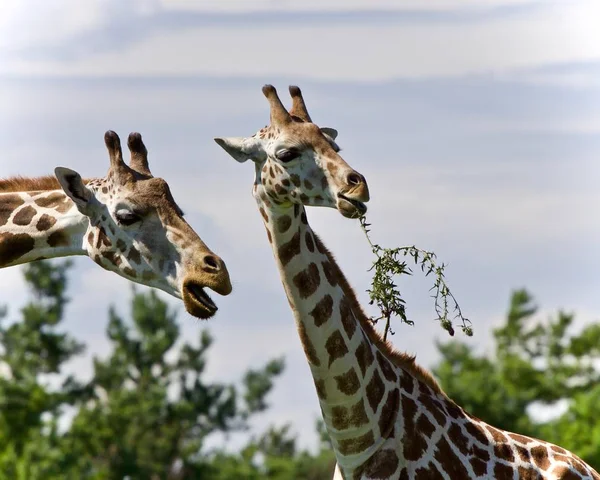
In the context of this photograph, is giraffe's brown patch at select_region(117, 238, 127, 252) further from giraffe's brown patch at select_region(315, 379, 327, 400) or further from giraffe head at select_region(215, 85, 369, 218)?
giraffe's brown patch at select_region(315, 379, 327, 400)

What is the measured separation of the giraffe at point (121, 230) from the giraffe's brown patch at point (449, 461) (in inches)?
99.5

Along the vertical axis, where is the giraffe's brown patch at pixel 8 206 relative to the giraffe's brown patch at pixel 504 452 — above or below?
above

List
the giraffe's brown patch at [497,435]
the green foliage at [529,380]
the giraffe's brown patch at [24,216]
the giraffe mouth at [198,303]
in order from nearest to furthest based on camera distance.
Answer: the giraffe mouth at [198,303] < the giraffe's brown patch at [24,216] < the giraffe's brown patch at [497,435] < the green foliage at [529,380]

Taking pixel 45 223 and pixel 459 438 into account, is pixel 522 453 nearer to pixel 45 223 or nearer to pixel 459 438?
pixel 459 438

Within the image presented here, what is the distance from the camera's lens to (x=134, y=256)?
11.4 meters

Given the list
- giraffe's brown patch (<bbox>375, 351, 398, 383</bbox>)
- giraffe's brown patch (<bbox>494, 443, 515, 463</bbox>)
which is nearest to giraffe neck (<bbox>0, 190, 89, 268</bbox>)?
giraffe's brown patch (<bbox>375, 351, 398, 383</bbox>)

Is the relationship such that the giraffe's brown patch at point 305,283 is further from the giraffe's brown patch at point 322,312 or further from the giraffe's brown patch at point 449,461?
the giraffe's brown patch at point 449,461

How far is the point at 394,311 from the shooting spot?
12203 millimetres

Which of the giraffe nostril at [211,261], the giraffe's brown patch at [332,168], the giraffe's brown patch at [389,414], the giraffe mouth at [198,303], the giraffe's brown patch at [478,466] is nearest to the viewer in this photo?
the giraffe mouth at [198,303]

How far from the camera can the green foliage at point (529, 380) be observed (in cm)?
4425

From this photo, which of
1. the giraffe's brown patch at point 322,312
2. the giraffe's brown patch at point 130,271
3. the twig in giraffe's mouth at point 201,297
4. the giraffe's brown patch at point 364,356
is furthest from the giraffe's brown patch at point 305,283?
the giraffe's brown patch at point 130,271

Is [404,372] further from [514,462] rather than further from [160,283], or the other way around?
[160,283]

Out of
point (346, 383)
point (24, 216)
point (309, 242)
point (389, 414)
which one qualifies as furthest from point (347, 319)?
point (24, 216)

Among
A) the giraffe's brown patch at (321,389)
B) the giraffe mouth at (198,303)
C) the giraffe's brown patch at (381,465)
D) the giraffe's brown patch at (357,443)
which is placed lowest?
the giraffe's brown patch at (381,465)
